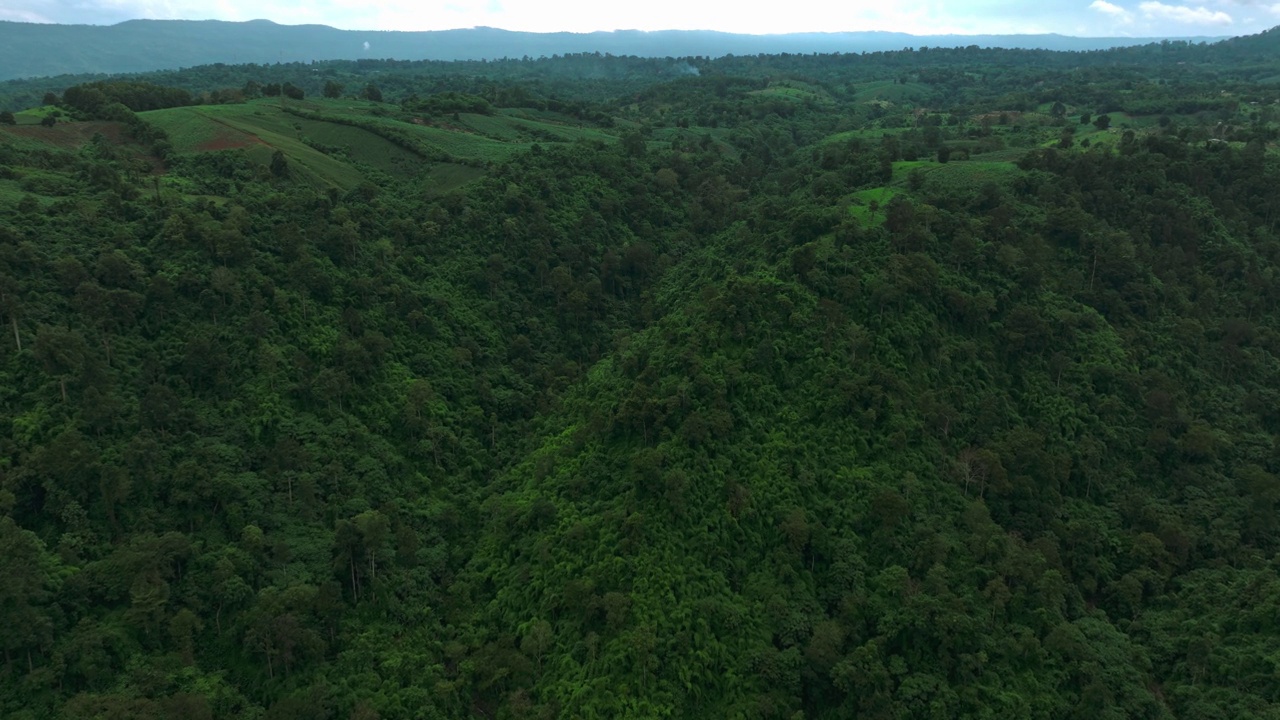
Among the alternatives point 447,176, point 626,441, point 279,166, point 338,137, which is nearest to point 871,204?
point 626,441

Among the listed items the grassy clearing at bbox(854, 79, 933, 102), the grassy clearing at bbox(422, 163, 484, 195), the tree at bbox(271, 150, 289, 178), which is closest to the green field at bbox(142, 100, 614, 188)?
the grassy clearing at bbox(422, 163, 484, 195)

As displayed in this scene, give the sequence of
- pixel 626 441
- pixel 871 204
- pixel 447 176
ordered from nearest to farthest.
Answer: pixel 626 441 < pixel 871 204 < pixel 447 176

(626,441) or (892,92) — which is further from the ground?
(892,92)

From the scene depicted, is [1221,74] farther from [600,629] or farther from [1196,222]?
[600,629]

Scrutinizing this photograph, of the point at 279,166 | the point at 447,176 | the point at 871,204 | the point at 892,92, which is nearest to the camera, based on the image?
the point at 871,204

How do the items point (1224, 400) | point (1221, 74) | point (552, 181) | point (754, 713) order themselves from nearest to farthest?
1. point (754, 713)
2. point (1224, 400)
3. point (552, 181)
4. point (1221, 74)

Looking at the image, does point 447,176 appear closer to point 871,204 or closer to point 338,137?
point 338,137

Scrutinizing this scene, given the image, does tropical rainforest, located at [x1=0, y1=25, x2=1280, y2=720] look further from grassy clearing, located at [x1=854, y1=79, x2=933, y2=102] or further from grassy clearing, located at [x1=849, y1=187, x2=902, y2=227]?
grassy clearing, located at [x1=854, y1=79, x2=933, y2=102]

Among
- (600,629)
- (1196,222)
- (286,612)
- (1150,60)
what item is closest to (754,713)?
(600,629)
